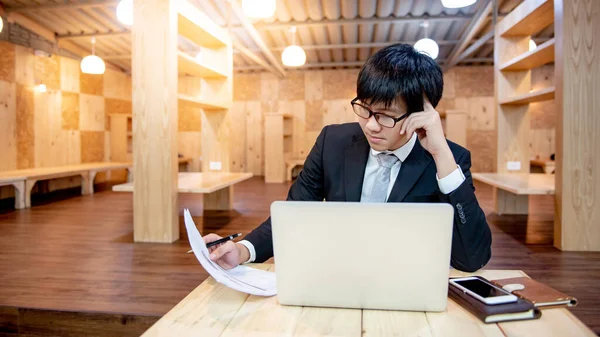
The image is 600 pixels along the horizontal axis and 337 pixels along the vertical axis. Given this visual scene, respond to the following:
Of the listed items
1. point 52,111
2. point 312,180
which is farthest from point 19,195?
point 312,180

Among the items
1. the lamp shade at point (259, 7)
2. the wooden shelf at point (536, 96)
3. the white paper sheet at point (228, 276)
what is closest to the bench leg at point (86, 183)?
the lamp shade at point (259, 7)

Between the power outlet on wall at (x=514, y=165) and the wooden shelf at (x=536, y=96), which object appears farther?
the power outlet on wall at (x=514, y=165)

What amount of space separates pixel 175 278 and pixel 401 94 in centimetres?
209

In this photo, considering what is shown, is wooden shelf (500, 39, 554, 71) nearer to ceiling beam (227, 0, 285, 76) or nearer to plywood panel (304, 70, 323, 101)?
ceiling beam (227, 0, 285, 76)

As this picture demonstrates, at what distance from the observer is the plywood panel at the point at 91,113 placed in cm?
891

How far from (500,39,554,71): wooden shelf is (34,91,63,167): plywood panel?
23.3ft

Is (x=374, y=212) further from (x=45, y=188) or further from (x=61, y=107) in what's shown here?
(x=61, y=107)

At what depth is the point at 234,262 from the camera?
4.47ft

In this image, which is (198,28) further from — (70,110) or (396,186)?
(70,110)

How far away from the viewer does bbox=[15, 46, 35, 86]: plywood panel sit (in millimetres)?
7086

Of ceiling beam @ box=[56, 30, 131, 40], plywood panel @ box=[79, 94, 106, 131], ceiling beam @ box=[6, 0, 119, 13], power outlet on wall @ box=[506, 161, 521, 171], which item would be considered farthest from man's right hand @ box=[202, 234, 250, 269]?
plywood panel @ box=[79, 94, 106, 131]

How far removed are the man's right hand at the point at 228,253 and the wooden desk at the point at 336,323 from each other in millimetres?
224

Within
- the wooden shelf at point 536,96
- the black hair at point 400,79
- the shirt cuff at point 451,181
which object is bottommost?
A: the shirt cuff at point 451,181

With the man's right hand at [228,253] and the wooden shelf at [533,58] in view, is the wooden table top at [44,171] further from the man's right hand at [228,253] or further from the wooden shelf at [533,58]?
the wooden shelf at [533,58]
